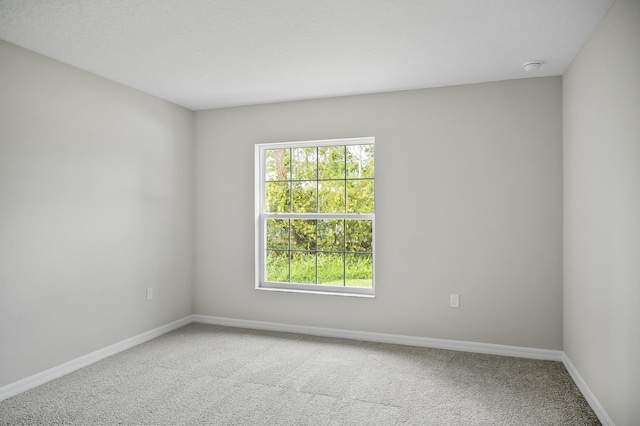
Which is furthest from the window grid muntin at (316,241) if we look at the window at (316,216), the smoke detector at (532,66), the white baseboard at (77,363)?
the smoke detector at (532,66)

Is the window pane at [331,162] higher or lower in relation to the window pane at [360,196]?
higher

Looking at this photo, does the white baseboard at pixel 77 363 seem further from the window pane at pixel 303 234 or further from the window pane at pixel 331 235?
the window pane at pixel 331 235

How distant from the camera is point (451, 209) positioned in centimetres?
389

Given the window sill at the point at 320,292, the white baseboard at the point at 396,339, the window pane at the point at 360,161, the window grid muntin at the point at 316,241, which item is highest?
the window pane at the point at 360,161

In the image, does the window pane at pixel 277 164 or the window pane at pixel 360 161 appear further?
the window pane at pixel 277 164

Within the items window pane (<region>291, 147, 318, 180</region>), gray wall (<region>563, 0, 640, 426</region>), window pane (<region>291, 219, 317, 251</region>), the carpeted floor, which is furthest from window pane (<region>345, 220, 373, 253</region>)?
gray wall (<region>563, 0, 640, 426</region>)

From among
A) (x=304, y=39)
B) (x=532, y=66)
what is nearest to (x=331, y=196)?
(x=304, y=39)

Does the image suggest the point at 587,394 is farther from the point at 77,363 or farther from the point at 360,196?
the point at 77,363

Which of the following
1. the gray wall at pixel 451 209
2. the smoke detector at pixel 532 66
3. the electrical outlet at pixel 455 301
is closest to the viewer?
the smoke detector at pixel 532 66

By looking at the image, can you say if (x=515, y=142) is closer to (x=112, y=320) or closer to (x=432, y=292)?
(x=432, y=292)

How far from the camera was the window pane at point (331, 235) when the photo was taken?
441cm

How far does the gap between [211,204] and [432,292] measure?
2.56 metres

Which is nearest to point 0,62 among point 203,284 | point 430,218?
point 203,284

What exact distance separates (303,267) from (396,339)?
1.21 m
